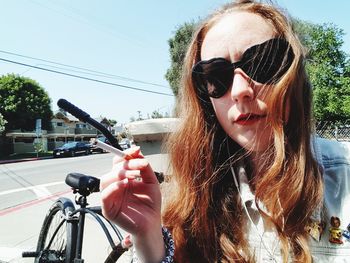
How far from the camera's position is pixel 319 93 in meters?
18.6

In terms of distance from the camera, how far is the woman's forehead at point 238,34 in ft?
3.43

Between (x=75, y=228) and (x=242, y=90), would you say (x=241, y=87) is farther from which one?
(x=75, y=228)

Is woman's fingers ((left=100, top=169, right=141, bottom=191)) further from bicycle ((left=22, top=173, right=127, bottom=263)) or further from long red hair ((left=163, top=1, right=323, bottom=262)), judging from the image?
bicycle ((left=22, top=173, right=127, bottom=263))

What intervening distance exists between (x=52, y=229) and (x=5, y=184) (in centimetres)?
836

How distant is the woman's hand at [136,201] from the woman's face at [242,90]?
1.15 ft

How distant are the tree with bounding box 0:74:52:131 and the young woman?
36.8 m

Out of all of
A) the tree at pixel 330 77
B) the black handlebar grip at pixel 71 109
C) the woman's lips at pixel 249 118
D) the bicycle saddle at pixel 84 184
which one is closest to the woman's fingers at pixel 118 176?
the black handlebar grip at pixel 71 109

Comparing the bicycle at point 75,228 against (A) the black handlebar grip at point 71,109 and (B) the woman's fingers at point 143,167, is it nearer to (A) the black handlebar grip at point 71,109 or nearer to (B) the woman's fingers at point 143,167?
(B) the woman's fingers at point 143,167

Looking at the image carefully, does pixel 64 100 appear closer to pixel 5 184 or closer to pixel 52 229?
pixel 52 229

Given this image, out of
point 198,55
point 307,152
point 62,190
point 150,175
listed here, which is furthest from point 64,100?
point 62,190

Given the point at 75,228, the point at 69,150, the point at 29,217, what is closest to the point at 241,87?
the point at 75,228

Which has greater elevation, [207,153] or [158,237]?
[207,153]

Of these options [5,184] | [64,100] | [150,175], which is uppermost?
[64,100]

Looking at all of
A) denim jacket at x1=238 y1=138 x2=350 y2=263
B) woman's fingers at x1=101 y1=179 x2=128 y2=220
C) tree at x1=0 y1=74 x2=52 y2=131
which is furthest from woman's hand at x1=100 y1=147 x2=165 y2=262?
tree at x1=0 y1=74 x2=52 y2=131
